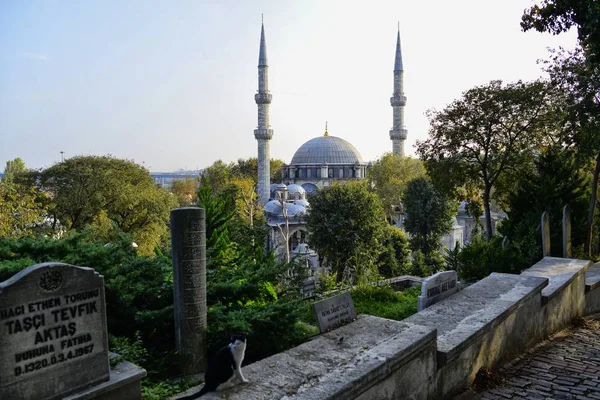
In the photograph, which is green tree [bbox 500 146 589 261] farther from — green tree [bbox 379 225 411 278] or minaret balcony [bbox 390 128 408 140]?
minaret balcony [bbox 390 128 408 140]

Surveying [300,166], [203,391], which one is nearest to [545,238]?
[203,391]

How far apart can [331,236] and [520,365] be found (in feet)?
48.9

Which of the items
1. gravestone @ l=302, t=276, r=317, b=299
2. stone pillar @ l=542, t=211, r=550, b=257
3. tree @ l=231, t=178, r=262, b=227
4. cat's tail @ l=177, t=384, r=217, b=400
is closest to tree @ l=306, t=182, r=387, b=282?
tree @ l=231, t=178, r=262, b=227

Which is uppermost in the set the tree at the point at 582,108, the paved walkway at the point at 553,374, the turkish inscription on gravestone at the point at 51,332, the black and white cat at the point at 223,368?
the tree at the point at 582,108

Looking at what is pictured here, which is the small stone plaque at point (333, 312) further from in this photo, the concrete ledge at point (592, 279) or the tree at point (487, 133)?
the tree at point (487, 133)

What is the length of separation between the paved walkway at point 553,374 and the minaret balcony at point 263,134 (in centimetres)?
3929

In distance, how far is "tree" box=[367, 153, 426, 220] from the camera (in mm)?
34875

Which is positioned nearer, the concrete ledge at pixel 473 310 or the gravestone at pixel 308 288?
the concrete ledge at pixel 473 310

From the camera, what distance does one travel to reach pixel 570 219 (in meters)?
9.02

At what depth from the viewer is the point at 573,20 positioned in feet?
Result: 22.9

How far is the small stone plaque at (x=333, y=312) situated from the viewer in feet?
12.6

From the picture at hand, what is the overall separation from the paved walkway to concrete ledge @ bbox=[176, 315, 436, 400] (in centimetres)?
75

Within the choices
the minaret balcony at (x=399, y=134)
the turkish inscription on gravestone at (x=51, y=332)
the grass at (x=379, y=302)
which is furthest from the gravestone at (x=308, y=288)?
the minaret balcony at (x=399, y=134)

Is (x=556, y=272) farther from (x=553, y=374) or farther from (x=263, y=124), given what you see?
(x=263, y=124)
